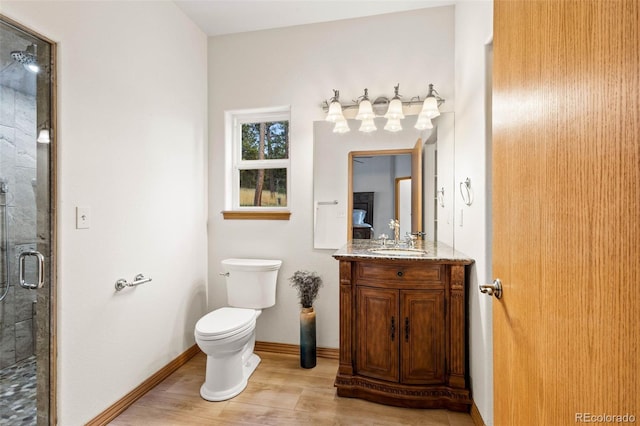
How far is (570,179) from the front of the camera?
22.0 inches

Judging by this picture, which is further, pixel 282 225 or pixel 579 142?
pixel 282 225

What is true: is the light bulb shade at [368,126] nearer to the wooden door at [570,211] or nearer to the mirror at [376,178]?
the mirror at [376,178]

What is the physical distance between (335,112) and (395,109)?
1.46 ft

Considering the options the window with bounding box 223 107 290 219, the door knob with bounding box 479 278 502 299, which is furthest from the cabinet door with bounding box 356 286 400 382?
the window with bounding box 223 107 290 219

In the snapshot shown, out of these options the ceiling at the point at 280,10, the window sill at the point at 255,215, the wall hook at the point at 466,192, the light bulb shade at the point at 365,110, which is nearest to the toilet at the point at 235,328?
the window sill at the point at 255,215

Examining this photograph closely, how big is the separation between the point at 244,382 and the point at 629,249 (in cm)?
208

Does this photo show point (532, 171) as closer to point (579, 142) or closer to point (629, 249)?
point (579, 142)

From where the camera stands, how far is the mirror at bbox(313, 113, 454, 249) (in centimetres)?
214

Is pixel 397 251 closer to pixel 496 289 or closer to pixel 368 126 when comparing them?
pixel 368 126

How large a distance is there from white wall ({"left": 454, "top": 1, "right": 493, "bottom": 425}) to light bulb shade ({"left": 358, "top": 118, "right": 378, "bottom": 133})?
592mm

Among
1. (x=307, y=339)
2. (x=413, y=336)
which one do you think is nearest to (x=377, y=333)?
(x=413, y=336)

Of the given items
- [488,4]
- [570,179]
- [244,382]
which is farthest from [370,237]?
[570,179]

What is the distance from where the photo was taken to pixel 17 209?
143 centimetres

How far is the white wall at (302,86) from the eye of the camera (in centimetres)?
220
